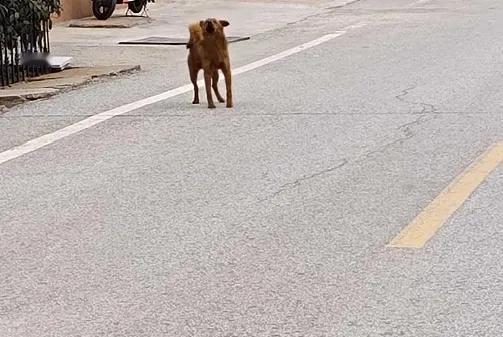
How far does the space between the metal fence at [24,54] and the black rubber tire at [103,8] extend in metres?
5.70

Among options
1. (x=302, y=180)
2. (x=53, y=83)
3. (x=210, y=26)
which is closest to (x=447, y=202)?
(x=302, y=180)

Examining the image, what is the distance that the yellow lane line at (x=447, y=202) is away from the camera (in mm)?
6473

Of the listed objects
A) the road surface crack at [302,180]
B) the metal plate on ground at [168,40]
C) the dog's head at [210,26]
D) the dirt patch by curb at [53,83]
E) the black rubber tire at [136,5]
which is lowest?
the metal plate on ground at [168,40]

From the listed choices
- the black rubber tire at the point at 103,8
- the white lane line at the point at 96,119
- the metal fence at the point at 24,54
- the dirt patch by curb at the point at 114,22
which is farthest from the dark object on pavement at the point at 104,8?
the white lane line at the point at 96,119

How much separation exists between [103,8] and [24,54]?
640 centimetres

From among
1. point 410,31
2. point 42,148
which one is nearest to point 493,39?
point 410,31

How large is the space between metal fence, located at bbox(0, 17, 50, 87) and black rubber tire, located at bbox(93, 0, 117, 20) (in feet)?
18.7

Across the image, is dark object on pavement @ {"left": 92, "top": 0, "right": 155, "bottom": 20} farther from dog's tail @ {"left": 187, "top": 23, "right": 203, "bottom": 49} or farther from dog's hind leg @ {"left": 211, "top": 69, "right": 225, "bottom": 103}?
dog's tail @ {"left": 187, "top": 23, "right": 203, "bottom": 49}

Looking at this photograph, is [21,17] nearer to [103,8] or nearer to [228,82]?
[228,82]

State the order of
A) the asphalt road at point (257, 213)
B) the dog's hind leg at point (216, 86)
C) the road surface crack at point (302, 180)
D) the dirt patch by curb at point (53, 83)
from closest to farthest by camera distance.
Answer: the asphalt road at point (257, 213) < the road surface crack at point (302, 180) < the dog's hind leg at point (216, 86) < the dirt patch by curb at point (53, 83)

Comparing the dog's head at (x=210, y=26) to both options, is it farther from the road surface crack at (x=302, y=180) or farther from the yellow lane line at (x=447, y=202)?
the yellow lane line at (x=447, y=202)

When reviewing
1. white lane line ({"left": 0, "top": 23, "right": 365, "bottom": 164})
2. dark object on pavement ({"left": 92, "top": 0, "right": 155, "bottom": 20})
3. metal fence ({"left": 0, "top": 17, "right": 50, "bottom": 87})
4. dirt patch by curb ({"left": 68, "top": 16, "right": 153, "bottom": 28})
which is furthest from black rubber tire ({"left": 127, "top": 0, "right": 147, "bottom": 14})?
metal fence ({"left": 0, "top": 17, "right": 50, "bottom": 87})

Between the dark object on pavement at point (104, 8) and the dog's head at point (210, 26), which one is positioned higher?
the dog's head at point (210, 26)

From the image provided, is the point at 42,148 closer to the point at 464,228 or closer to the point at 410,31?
the point at 464,228
